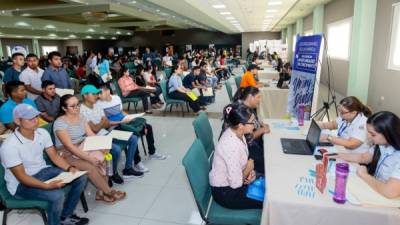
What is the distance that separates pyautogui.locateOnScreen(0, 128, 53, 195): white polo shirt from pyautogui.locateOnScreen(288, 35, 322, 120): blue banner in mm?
2990

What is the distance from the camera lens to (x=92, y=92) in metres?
3.27

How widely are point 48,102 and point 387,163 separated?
3961 millimetres

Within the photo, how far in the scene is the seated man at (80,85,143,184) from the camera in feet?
10.7

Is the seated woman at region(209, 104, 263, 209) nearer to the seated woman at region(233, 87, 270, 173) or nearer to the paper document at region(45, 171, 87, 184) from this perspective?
the seated woman at region(233, 87, 270, 173)

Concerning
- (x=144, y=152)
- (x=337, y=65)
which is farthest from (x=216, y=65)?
(x=144, y=152)

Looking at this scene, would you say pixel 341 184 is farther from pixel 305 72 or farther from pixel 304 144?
pixel 305 72

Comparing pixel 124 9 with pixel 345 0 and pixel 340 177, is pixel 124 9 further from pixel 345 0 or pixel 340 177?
pixel 340 177

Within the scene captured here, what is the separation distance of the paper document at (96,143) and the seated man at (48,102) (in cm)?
126

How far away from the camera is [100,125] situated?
3.34 metres

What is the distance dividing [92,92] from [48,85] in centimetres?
92

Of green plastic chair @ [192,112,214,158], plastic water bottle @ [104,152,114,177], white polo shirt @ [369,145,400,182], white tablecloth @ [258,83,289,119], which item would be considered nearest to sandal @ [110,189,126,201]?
plastic water bottle @ [104,152,114,177]

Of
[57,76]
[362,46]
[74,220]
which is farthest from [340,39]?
[74,220]

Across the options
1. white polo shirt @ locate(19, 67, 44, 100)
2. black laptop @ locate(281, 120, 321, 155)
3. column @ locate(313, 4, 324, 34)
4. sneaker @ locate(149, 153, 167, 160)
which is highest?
column @ locate(313, 4, 324, 34)

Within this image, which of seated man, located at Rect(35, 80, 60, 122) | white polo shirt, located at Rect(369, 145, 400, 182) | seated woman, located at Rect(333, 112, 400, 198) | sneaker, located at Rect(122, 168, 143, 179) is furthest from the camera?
seated man, located at Rect(35, 80, 60, 122)
